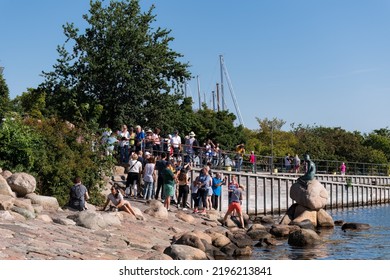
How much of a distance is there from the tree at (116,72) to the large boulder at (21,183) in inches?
911

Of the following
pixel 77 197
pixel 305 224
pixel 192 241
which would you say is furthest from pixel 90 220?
pixel 305 224

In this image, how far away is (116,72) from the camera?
144 ft

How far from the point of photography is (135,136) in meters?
31.8

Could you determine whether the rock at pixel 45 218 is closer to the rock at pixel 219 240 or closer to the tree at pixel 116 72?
the rock at pixel 219 240

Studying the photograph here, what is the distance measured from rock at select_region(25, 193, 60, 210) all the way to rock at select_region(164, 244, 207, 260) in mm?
5125

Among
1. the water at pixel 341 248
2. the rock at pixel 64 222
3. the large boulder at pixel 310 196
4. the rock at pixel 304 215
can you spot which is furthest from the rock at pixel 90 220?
the large boulder at pixel 310 196

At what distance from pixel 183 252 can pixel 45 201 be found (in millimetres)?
5715

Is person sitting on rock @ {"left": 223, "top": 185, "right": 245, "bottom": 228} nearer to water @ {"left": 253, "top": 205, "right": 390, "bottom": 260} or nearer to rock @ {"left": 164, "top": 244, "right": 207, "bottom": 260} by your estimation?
water @ {"left": 253, "top": 205, "right": 390, "bottom": 260}

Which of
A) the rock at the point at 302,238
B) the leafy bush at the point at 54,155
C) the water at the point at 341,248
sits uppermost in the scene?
the leafy bush at the point at 54,155

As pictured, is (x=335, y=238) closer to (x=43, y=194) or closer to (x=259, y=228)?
(x=259, y=228)

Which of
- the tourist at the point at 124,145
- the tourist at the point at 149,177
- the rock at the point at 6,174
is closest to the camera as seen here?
the rock at the point at 6,174

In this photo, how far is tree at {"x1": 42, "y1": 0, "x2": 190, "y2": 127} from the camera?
145 feet

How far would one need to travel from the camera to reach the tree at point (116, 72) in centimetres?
4434
